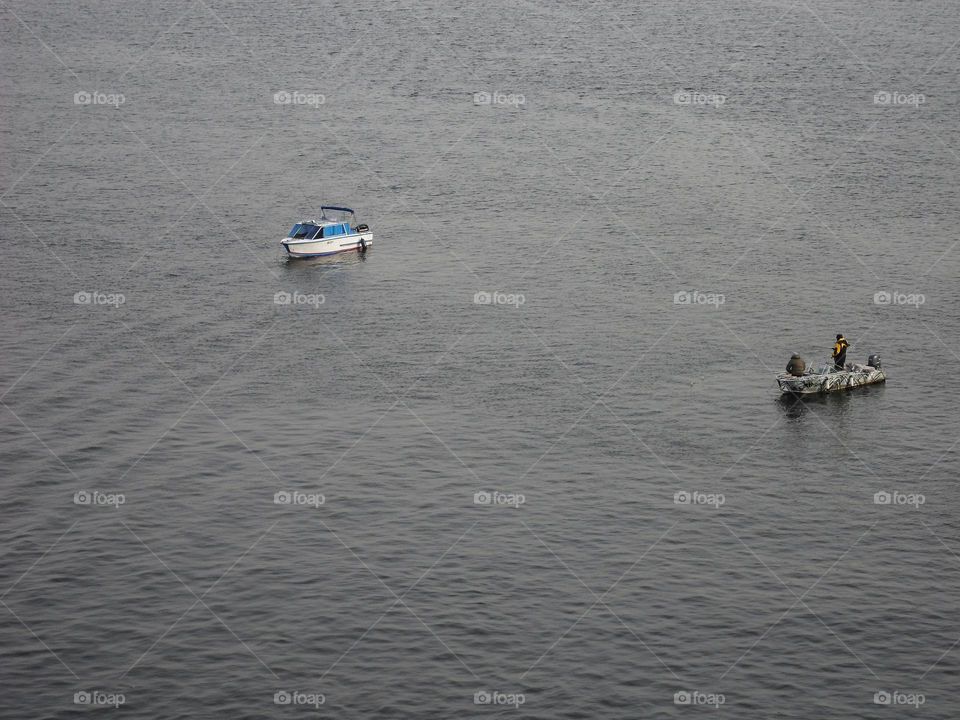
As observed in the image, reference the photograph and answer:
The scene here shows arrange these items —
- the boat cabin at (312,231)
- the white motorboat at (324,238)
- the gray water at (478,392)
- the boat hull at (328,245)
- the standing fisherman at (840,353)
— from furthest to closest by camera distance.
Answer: the boat cabin at (312,231)
the white motorboat at (324,238)
the boat hull at (328,245)
the standing fisherman at (840,353)
the gray water at (478,392)

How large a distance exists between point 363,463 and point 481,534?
24.8 ft

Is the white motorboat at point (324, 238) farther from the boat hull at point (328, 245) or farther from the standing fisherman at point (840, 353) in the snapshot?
the standing fisherman at point (840, 353)

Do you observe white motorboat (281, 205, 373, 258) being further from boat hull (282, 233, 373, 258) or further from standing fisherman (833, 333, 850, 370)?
standing fisherman (833, 333, 850, 370)

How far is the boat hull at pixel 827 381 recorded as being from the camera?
60.8m

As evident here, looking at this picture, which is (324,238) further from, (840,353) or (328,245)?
(840,353)

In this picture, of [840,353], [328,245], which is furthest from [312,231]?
[840,353]

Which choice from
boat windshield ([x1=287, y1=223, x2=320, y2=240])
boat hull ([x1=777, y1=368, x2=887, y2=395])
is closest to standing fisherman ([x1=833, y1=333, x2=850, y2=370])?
boat hull ([x1=777, y1=368, x2=887, y2=395])

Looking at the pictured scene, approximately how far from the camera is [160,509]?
49.4 m

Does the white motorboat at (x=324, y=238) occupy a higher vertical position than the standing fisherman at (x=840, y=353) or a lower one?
higher

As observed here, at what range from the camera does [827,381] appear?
61500 mm


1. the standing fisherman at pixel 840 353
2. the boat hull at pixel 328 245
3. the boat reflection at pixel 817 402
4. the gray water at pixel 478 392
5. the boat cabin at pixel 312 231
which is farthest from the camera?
the boat cabin at pixel 312 231

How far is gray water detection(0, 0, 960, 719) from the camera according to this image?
4072 cm

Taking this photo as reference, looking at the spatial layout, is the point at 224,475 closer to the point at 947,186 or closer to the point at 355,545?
the point at 355,545

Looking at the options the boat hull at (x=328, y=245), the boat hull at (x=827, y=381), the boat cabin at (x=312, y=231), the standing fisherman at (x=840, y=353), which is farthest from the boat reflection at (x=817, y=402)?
the boat cabin at (x=312, y=231)
